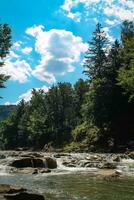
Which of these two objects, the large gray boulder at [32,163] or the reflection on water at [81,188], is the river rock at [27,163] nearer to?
the large gray boulder at [32,163]

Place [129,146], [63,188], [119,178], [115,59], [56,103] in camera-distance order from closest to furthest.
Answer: [63,188], [119,178], [129,146], [115,59], [56,103]

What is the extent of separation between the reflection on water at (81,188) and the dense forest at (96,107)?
81.4 ft

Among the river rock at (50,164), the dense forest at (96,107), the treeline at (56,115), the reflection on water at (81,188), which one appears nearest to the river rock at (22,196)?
the reflection on water at (81,188)

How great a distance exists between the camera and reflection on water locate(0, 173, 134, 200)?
19805 millimetres

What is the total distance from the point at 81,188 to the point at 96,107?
51010 millimetres

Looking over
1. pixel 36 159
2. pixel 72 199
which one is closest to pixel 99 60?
pixel 36 159

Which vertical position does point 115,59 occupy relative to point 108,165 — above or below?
above

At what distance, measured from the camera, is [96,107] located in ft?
241

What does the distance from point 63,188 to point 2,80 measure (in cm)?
2117

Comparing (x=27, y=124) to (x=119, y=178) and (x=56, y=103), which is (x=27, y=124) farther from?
(x=119, y=178)

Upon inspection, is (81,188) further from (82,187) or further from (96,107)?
(96,107)

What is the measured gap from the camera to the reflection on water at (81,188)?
65.0 feet

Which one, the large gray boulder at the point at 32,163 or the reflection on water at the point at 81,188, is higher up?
the large gray boulder at the point at 32,163

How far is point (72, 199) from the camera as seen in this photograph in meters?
18.9
